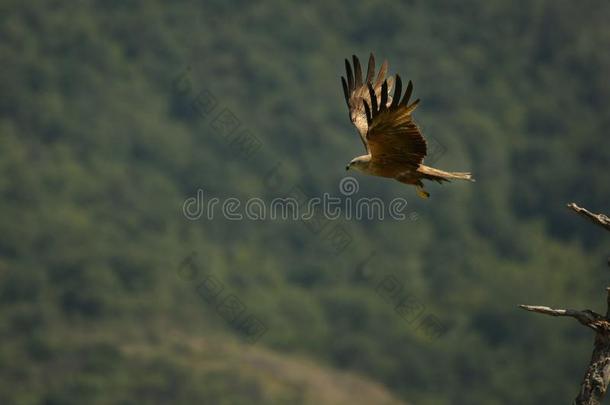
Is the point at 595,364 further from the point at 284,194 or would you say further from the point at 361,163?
the point at 284,194

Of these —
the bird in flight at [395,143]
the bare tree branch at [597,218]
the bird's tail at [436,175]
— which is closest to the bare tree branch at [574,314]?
the bare tree branch at [597,218]

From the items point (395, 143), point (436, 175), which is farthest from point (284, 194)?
point (395, 143)

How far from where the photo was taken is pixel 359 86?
18531 mm

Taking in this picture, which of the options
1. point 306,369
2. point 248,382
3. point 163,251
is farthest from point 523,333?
point 163,251

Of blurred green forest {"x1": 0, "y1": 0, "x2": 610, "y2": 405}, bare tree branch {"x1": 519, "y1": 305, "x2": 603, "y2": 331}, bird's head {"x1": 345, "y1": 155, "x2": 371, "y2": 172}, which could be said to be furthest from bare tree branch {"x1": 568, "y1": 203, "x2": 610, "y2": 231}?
blurred green forest {"x1": 0, "y1": 0, "x2": 610, "y2": 405}

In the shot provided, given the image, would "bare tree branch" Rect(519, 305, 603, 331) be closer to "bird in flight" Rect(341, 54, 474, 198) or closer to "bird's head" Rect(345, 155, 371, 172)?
"bird in flight" Rect(341, 54, 474, 198)

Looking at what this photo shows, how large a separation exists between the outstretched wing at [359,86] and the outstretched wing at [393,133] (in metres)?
1.59

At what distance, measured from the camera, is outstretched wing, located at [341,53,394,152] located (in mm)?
18078

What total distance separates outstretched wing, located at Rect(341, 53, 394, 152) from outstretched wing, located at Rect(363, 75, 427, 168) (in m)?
1.59

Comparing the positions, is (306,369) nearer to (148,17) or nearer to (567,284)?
(567,284)

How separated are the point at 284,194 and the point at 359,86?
259 ft

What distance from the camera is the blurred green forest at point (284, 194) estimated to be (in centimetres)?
7650

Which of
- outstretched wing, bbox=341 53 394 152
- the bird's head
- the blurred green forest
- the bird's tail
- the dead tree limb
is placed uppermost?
the blurred green forest

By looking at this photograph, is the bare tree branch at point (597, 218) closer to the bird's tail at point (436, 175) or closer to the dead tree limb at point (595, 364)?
the dead tree limb at point (595, 364)
